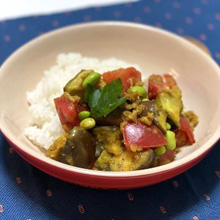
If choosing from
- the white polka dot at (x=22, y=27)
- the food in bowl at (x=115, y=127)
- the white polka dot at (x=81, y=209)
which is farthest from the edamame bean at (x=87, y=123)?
the white polka dot at (x=22, y=27)

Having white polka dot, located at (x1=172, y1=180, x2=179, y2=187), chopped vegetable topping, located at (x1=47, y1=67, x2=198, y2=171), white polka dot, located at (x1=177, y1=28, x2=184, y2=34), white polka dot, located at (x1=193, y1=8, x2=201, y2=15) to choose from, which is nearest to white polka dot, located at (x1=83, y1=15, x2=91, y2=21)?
white polka dot, located at (x1=177, y1=28, x2=184, y2=34)

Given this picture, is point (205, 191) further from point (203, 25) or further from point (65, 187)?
point (203, 25)

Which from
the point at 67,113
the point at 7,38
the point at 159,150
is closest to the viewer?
the point at 159,150

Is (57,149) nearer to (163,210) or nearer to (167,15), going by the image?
(163,210)

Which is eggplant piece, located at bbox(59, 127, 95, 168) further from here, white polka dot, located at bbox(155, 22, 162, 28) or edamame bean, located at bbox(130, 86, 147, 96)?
white polka dot, located at bbox(155, 22, 162, 28)

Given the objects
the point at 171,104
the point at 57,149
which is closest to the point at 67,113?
the point at 57,149

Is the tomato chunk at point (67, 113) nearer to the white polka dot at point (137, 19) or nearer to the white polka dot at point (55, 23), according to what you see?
the white polka dot at point (55, 23)
